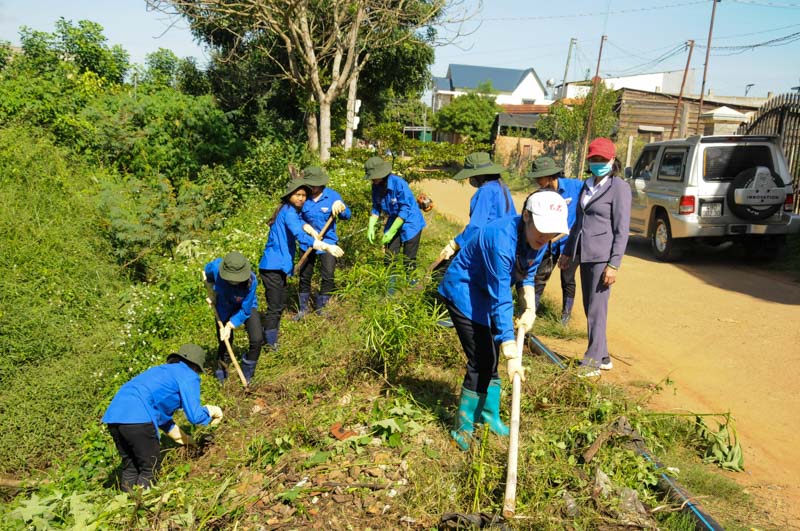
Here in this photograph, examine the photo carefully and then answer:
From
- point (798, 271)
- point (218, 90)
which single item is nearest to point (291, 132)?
point (218, 90)

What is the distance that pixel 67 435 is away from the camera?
575cm

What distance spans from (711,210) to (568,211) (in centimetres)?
480

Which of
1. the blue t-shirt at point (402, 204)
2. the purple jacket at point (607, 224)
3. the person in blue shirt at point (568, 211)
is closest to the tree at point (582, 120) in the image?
the person in blue shirt at point (568, 211)

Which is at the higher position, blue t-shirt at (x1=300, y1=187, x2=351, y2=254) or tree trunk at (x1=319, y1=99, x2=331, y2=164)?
tree trunk at (x1=319, y1=99, x2=331, y2=164)

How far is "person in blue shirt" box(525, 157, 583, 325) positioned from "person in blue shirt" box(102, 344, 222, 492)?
308 cm

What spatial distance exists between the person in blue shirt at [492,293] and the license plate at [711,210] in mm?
6458

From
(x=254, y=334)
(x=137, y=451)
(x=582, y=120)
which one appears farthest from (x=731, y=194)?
(x=582, y=120)

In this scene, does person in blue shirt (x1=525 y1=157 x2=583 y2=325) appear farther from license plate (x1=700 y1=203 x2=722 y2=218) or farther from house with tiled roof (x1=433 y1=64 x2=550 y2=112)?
house with tiled roof (x1=433 y1=64 x2=550 y2=112)

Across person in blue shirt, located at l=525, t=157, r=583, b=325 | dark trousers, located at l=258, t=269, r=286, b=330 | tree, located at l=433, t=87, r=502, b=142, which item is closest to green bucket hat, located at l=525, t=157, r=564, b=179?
person in blue shirt, located at l=525, t=157, r=583, b=325

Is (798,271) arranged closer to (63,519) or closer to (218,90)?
(63,519)

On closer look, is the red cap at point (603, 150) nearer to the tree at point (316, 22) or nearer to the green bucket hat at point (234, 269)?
the green bucket hat at point (234, 269)

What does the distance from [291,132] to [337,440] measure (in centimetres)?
1641

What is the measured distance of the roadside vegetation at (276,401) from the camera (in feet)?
11.6

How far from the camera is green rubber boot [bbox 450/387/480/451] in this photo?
396cm
